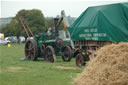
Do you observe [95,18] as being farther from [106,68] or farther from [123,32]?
[106,68]

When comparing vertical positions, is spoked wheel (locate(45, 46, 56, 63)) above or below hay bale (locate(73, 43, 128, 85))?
below

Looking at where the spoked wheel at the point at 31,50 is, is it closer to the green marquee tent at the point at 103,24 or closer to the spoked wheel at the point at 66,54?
the spoked wheel at the point at 66,54

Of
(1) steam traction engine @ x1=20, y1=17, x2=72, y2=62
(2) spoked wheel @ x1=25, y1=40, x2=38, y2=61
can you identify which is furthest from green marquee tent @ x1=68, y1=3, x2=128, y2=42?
(2) spoked wheel @ x1=25, y1=40, x2=38, y2=61

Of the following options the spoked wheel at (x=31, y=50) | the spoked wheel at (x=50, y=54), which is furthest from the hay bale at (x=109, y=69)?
the spoked wheel at (x=31, y=50)

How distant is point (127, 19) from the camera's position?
31.7 ft

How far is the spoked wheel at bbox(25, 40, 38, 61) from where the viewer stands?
16.9 m

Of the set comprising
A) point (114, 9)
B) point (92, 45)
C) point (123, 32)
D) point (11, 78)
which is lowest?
point (11, 78)

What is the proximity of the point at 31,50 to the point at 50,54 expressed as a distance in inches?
87.6

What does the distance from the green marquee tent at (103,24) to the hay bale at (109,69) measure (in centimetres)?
281

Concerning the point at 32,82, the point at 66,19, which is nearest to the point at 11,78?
the point at 32,82

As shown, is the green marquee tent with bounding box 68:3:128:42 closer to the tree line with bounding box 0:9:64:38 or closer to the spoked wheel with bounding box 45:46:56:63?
the spoked wheel with bounding box 45:46:56:63

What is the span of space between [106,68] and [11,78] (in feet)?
14.0

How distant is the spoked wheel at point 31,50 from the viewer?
16.9 metres

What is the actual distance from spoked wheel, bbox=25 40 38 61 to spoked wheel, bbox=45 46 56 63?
108cm
